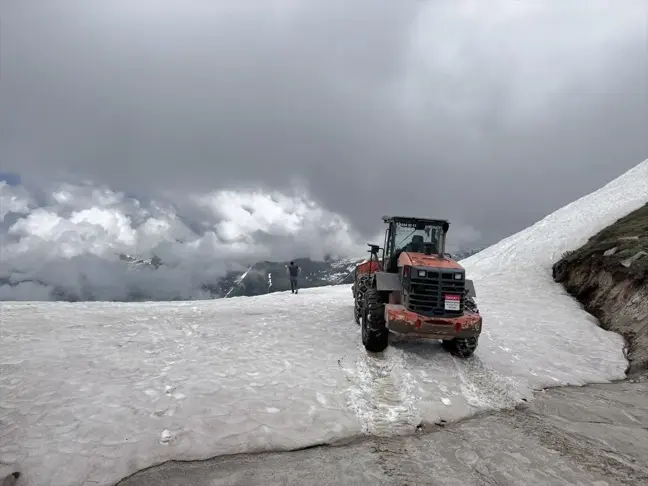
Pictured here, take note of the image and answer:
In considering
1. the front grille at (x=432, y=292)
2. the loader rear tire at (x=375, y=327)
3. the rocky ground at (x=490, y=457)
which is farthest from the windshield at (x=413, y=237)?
the rocky ground at (x=490, y=457)

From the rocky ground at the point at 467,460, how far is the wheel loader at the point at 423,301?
9.55 feet

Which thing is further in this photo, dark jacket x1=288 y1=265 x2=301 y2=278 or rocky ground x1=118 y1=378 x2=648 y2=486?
dark jacket x1=288 y1=265 x2=301 y2=278

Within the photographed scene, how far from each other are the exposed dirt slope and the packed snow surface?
1.99ft

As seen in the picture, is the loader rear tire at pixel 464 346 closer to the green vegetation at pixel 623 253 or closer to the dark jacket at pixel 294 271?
the green vegetation at pixel 623 253

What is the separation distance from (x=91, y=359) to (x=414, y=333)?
7613 millimetres

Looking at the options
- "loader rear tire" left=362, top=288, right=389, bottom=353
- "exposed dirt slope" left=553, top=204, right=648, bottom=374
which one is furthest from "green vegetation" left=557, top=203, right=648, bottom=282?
"loader rear tire" left=362, top=288, right=389, bottom=353

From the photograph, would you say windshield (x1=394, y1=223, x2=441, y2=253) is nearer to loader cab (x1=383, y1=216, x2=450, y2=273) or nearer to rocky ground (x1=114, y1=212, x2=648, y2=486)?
loader cab (x1=383, y1=216, x2=450, y2=273)

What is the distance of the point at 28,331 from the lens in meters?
11.5

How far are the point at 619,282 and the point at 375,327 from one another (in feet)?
37.1

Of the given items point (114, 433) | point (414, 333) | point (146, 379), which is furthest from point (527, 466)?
point (146, 379)

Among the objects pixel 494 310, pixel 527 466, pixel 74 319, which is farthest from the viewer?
pixel 494 310

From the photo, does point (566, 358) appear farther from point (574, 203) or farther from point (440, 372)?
point (574, 203)

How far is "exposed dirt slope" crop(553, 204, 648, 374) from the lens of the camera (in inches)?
518

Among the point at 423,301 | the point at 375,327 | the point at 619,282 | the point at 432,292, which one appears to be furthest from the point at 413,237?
the point at 619,282
